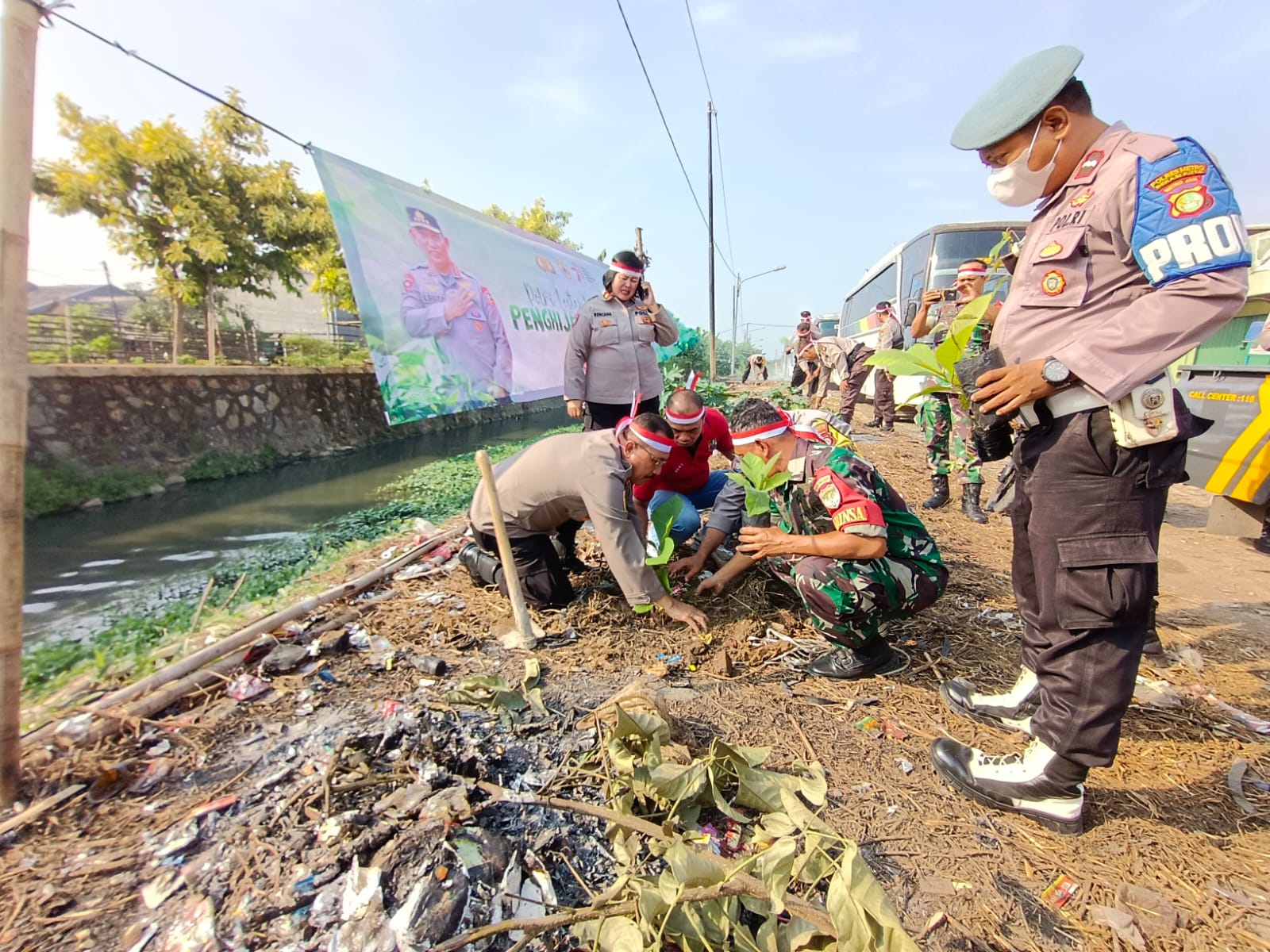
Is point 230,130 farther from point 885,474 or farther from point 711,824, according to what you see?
point 711,824

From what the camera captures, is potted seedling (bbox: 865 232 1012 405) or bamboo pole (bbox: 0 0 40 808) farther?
potted seedling (bbox: 865 232 1012 405)

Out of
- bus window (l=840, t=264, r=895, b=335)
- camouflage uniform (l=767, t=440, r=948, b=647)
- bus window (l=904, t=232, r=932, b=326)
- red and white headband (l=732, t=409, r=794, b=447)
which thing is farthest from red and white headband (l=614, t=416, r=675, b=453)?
bus window (l=840, t=264, r=895, b=335)

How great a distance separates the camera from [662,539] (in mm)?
2629

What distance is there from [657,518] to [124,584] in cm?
385

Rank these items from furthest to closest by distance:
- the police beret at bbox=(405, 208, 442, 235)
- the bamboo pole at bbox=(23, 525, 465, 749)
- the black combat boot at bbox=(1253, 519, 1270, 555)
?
the police beret at bbox=(405, 208, 442, 235)
the black combat boot at bbox=(1253, 519, 1270, 555)
the bamboo pole at bbox=(23, 525, 465, 749)

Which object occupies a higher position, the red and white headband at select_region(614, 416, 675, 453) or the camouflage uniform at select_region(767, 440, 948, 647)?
the red and white headband at select_region(614, 416, 675, 453)

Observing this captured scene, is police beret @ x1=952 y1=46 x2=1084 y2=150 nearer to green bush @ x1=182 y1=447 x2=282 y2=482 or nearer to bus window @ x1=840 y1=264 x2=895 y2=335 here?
green bush @ x1=182 y1=447 x2=282 y2=482

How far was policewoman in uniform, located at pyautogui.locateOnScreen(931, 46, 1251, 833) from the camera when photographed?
120 cm

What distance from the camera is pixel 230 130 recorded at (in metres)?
9.70

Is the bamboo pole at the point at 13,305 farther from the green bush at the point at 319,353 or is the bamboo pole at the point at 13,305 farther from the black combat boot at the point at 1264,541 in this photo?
the green bush at the point at 319,353

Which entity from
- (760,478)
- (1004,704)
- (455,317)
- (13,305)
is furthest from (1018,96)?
(455,317)

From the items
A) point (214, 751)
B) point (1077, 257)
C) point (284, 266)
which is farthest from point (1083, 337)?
point (284, 266)

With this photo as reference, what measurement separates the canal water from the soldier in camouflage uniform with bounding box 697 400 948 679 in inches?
147

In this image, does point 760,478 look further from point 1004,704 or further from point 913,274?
point 913,274
